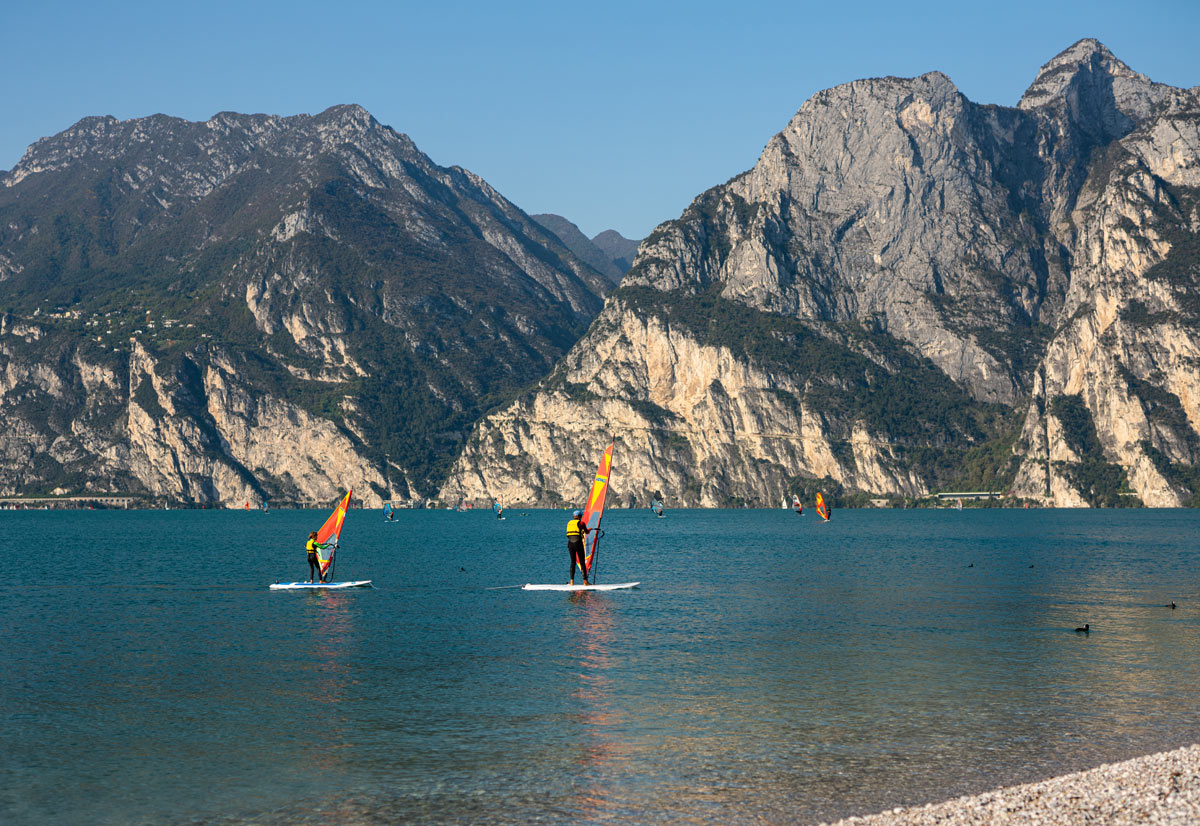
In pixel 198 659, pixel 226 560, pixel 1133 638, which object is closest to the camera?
pixel 198 659

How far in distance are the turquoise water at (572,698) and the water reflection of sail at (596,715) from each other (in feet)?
0.48

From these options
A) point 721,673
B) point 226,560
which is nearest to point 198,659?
point 721,673

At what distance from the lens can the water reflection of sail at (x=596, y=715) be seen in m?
27.6

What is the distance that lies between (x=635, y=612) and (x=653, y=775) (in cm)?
3573

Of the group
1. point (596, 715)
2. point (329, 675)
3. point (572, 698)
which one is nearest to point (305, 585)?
point (329, 675)

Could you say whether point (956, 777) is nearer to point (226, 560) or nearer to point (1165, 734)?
point (1165, 734)

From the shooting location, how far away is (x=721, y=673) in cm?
4344

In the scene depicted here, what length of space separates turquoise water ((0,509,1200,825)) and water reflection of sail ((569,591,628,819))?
0.48 ft

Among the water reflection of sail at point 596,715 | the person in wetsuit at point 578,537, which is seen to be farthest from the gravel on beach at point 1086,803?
the person in wetsuit at point 578,537

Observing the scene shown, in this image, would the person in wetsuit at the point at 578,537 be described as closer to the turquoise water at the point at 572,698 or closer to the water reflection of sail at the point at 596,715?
the turquoise water at the point at 572,698

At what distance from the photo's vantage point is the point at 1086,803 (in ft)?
80.7

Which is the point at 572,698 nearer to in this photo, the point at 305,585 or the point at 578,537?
the point at 578,537

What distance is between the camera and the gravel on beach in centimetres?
2355

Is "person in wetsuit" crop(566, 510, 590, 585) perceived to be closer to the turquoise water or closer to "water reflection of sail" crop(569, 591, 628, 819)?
the turquoise water
